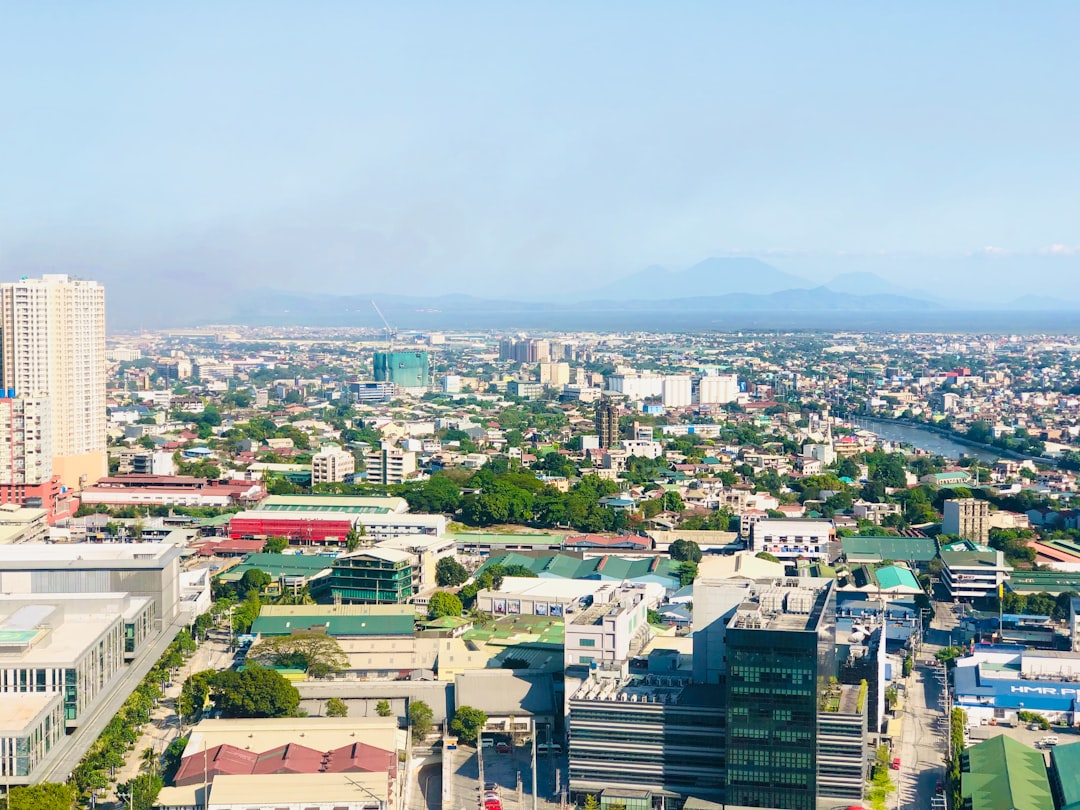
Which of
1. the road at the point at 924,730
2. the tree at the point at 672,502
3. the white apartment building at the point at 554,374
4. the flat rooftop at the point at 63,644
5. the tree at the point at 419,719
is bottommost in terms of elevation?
the road at the point at 924,730

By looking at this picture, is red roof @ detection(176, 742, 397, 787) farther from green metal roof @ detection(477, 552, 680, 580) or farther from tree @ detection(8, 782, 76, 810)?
green metal roof @ detection(477, 552, 680, 580)

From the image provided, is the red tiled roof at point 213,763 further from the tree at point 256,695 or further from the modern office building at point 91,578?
the modern office building at point 91,578

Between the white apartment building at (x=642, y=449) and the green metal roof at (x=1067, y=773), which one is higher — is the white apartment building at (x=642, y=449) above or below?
above

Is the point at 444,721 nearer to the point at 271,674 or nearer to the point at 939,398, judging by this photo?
the point at 271,674

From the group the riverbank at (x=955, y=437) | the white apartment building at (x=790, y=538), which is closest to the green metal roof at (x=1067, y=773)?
the white apartment building at (x=790, y=538)

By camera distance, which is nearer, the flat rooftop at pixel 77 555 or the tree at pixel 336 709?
the tree at pixel 336 709

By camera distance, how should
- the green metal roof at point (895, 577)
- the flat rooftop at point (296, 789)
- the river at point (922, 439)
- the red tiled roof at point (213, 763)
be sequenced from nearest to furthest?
the flat rooftop at point (296, 789) → the red tiled roof at point (213, 763) → the green metal roof at point (895, 577) → the river at point (922, 439)

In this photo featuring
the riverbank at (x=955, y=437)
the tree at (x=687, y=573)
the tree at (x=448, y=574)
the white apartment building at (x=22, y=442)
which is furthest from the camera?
the riverbank at (x=955, y=437)
